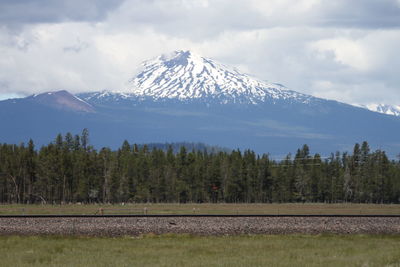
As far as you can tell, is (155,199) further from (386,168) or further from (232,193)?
(386,168)

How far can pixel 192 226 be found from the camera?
155ft

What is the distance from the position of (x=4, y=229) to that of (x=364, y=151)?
122 meters

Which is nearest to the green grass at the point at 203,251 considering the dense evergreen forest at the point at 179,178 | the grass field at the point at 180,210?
the grass field at the point at 180,210

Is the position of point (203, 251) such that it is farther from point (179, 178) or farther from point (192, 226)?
point (179, 178)

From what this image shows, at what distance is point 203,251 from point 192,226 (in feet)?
34.6

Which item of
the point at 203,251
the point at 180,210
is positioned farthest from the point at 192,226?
the point at 180,210

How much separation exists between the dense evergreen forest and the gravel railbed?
7447cm

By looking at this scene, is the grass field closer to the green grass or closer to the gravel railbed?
the gravel railbed

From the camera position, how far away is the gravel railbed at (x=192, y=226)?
45.5 meters

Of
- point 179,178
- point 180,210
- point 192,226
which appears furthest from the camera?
point 179,178

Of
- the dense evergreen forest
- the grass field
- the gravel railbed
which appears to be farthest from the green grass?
the dense evergreen forest

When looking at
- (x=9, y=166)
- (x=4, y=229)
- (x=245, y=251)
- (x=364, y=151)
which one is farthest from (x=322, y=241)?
(x=364, y=151)

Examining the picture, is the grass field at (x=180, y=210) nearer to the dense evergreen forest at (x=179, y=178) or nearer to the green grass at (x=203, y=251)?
the dense evergreen forest at (x=179, y=178)

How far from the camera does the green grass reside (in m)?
31.9
